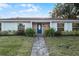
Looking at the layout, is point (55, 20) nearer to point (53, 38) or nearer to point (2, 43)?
point (53, 38)

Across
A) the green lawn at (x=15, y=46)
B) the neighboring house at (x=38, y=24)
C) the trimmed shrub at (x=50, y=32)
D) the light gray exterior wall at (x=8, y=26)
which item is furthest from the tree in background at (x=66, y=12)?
the light gray exterior wall at (x=8, y=26)

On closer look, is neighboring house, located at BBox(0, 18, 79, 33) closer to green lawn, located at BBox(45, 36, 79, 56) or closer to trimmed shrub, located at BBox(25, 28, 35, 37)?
trimmed shrub, located at BBox(25, 28, 35, 37)

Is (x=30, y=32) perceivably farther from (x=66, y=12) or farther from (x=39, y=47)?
(x=66, y=12)

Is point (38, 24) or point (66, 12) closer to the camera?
point (38, 24)

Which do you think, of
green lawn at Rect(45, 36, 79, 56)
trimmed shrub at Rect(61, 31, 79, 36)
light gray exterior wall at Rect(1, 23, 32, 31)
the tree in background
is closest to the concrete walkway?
green lawn at Rect(45, 36, 79, 56)

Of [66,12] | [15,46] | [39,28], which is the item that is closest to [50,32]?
[39,28]

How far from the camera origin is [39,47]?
7.87 metres

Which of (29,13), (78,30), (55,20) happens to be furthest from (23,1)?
(78,30)

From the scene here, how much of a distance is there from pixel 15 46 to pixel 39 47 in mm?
700

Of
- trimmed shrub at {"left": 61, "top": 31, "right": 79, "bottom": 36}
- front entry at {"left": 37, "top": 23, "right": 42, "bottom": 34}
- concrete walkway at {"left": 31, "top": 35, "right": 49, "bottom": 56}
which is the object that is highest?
front entry at {"left": 37, "top": 23, "right": 42, "bottom": 34}

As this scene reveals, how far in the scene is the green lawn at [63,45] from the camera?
7.75 meters

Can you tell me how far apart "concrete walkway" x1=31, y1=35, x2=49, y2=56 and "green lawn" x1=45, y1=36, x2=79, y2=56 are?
130 millimetres

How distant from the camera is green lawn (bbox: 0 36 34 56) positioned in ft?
25.5

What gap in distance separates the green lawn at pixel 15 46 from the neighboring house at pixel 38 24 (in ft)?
0.99
